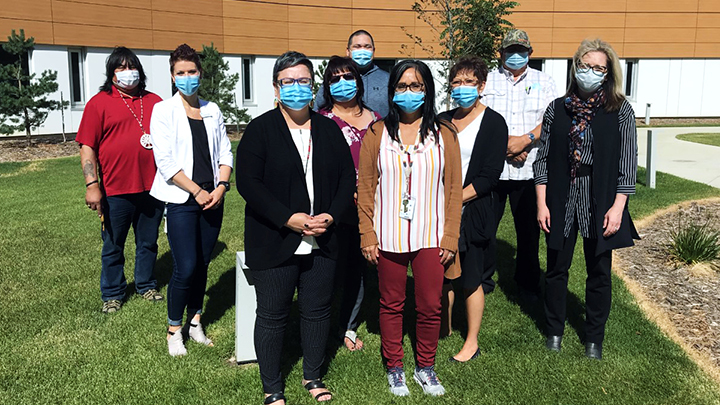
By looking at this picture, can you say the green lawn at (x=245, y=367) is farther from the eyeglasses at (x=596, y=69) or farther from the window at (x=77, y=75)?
the window at (x=77, y=75)

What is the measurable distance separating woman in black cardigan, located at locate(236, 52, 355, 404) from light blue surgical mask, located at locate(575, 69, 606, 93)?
5.88 ft

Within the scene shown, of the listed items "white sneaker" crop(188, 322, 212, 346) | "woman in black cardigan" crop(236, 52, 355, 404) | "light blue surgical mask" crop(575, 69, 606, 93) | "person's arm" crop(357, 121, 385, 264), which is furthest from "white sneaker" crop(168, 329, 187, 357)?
"light blue surgical mask" crop(575, 69, 606, 93)

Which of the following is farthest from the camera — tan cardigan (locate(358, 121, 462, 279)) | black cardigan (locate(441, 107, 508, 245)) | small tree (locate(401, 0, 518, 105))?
small tree (locate(401, 0, 518, 105))

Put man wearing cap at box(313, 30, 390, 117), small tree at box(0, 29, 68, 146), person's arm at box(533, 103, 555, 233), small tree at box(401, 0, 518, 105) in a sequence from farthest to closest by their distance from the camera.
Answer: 1. small tree at box(401, 0, 518, 105)
2. small tree at box(0, 29, 68, 146)
3. man wearing cap at box(313, 30, 390, 117)
4. person's arm at box(533, 103, 555, 233)

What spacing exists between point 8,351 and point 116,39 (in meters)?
19.9

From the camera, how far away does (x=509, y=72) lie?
5.29m

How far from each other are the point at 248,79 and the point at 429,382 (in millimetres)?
24468

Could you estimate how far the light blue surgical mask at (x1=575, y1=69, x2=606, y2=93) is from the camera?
4133 mm

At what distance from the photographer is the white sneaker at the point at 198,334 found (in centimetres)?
480

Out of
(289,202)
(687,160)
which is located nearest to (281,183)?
(289,202)

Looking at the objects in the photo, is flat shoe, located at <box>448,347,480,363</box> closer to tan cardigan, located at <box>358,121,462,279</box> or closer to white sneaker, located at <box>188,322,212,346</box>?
tan cardigan, located at <box>358,121,462,279</box>

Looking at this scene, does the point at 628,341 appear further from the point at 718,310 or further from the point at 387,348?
the point at 387,348

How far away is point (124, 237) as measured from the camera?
559 centimetres

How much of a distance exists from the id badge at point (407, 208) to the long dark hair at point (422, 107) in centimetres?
40
